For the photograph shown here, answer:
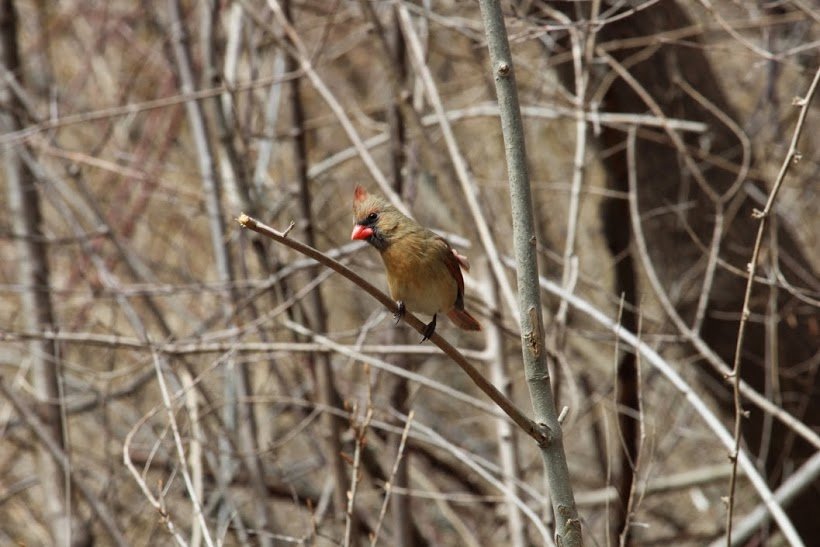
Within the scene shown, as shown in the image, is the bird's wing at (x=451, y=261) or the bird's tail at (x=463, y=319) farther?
the bird's tail at (x=463, y=319)

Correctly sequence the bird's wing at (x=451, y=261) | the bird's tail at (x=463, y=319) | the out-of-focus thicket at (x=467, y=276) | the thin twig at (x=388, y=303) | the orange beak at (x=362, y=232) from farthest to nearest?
the out-of-focus thicket at (x=467, y=276), the bird's tail at (x=463, y=319), the bird's wing at (x=451, y=261), the orange beak at (x=362, y=232), the thin twig at (x=388, y=303)

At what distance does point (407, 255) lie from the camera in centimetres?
318

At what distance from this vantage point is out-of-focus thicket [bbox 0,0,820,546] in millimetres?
4156

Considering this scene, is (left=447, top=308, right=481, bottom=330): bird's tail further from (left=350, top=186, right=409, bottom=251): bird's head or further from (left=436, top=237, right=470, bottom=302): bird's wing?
(left=350, top=186, right=409, bottom=251): bird's head

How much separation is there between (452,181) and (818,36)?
3.18 meters

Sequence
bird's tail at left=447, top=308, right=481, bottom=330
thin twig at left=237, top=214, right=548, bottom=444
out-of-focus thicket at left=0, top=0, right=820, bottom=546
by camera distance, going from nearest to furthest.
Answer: thin twig at left=237, top=214, right=548, bottom=444 < bird's tail at left=447, top=308, right=481, bottom=330 < out-of-focus thicket at left=0, top=0, right=820, bottom=546

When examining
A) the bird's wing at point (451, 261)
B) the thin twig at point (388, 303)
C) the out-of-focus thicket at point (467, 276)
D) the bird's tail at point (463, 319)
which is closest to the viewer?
the thin twig at point (388, 303)

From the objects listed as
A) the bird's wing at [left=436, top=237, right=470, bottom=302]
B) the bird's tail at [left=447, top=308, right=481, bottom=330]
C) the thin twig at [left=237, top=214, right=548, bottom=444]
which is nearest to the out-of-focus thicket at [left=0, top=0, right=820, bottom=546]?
the bird's tail at [left=447, top=308, right=481, bottom=330]

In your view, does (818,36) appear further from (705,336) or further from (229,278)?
(229,278)

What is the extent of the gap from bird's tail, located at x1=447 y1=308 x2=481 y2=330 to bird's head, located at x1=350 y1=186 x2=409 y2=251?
0.39 meters

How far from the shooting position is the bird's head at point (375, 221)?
3137mm

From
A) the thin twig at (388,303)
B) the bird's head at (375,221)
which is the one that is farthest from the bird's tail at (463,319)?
the thin twig at (388,303)

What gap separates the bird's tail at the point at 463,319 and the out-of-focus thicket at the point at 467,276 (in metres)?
0.41

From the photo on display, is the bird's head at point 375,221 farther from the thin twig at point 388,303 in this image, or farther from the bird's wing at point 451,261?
the thin twig at point 388,303
